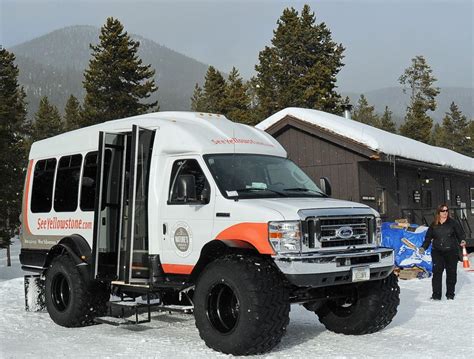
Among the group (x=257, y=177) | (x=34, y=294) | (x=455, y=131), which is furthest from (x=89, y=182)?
(x=455, y=131)

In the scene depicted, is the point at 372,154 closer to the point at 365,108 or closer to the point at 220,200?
the point at 220,200

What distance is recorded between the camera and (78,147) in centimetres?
919

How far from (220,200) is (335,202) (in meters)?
1.44

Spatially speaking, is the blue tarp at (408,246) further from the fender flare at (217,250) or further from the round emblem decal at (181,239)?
the fender flare at (217,250)

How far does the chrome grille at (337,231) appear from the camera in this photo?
6.35 metres

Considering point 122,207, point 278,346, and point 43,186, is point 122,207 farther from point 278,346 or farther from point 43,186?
point 278,346

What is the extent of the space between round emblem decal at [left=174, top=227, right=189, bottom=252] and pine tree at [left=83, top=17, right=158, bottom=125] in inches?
1090

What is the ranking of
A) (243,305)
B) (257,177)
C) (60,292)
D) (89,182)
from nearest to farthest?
(243,305) → (257,177) → (89,182) → (60,292)

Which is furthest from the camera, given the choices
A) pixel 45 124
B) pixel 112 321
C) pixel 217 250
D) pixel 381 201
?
pixel 45 124

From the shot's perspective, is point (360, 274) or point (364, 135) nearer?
point (360, 274)

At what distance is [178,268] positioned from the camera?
7.33 meters

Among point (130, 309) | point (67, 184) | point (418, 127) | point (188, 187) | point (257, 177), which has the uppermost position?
point (418, 127)

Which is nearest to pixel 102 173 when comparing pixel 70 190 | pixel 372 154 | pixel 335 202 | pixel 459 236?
pixel 70 190

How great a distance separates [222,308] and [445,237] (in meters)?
5.71
